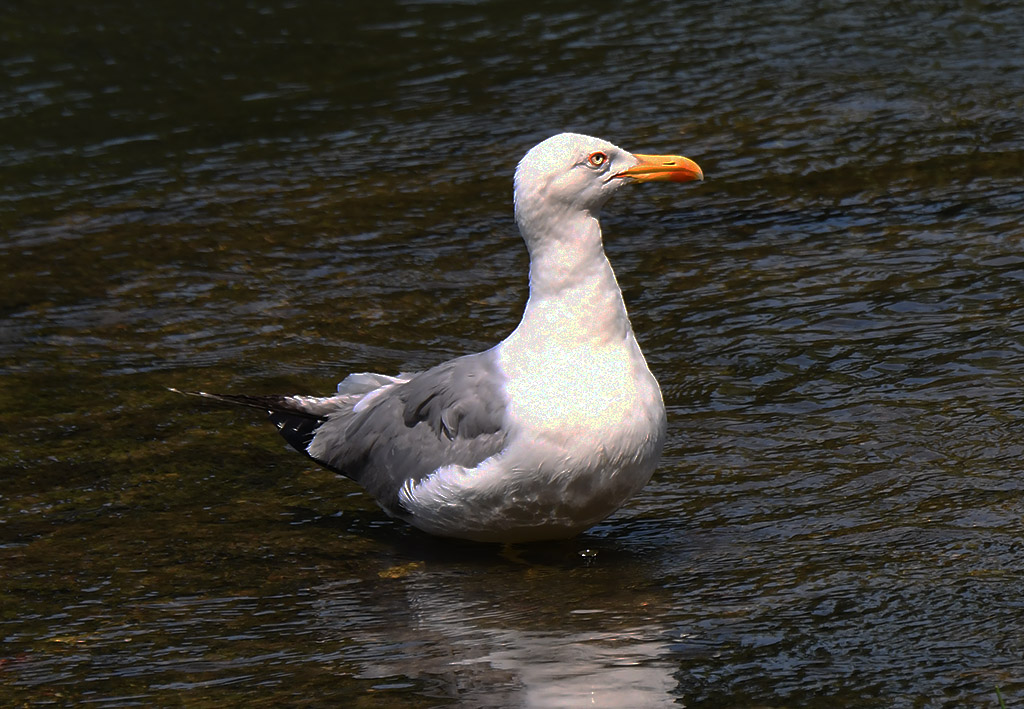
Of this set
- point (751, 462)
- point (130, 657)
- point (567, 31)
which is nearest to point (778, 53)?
point (567, 31)

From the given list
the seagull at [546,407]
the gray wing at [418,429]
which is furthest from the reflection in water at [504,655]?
the gray wing at [418,429]

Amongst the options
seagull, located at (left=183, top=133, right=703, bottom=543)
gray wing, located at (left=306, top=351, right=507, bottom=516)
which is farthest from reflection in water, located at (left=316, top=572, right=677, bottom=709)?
gray wing, located at (left=306, top=351, right=507, bottom=516)

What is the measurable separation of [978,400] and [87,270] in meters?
5.39

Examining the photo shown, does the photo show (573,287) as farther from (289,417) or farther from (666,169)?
(289,417)

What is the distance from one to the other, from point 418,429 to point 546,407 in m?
0.74

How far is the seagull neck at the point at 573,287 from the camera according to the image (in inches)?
218

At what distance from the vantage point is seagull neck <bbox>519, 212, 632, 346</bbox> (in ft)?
18.2

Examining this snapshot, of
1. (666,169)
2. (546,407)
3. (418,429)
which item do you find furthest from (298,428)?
(666,169)

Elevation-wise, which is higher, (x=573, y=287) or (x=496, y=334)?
(x=573, y=287)

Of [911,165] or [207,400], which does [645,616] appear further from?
[911,165]

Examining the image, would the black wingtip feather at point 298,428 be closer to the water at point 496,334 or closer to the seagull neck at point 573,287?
the water at point 496,334

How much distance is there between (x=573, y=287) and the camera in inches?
221

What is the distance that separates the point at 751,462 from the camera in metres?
6.26

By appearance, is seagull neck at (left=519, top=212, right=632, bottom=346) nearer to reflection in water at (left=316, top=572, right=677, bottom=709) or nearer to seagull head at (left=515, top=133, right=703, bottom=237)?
seagull head at (left=515, top=133, right=703, bottom=237)
